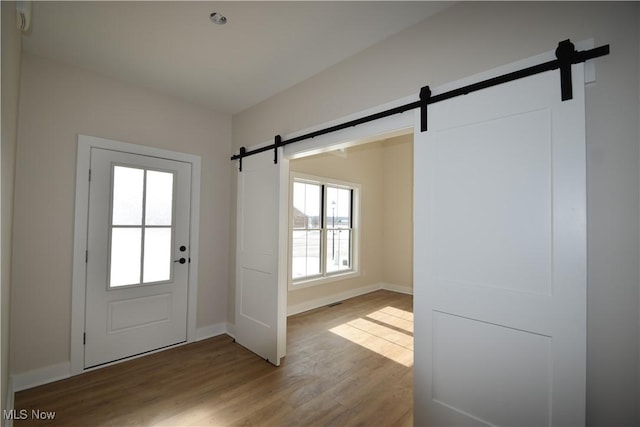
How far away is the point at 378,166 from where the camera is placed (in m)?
6.09

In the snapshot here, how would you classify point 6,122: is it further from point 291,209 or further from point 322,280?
point 322,280

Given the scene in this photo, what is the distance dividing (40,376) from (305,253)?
323cm

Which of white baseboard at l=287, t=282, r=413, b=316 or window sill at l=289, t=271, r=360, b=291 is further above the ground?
window sill at l=289, t=271, r=360, b=291

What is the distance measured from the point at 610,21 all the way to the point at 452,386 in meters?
2.03

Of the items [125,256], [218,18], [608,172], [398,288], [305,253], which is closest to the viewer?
[608,172]

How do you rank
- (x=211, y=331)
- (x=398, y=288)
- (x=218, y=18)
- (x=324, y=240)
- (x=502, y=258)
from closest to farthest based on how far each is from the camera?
(x=502, y=258), (x=218, y=18), (x=211, y=331), (x=324, y=240), (x=398, y=288)

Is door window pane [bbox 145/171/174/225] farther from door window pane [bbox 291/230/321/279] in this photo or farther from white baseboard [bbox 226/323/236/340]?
door window pane [bbox 291/230/321/279]

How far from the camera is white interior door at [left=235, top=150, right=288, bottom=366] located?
9.57ft

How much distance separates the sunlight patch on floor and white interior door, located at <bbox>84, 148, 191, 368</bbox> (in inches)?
79.6

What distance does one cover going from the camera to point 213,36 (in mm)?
2209

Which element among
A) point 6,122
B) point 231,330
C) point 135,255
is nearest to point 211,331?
point 231,330

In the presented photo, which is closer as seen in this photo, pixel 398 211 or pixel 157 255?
pixel 157 255

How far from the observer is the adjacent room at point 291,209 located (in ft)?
4.43

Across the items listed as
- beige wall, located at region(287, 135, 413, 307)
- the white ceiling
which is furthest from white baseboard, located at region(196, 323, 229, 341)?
the white ceiling
